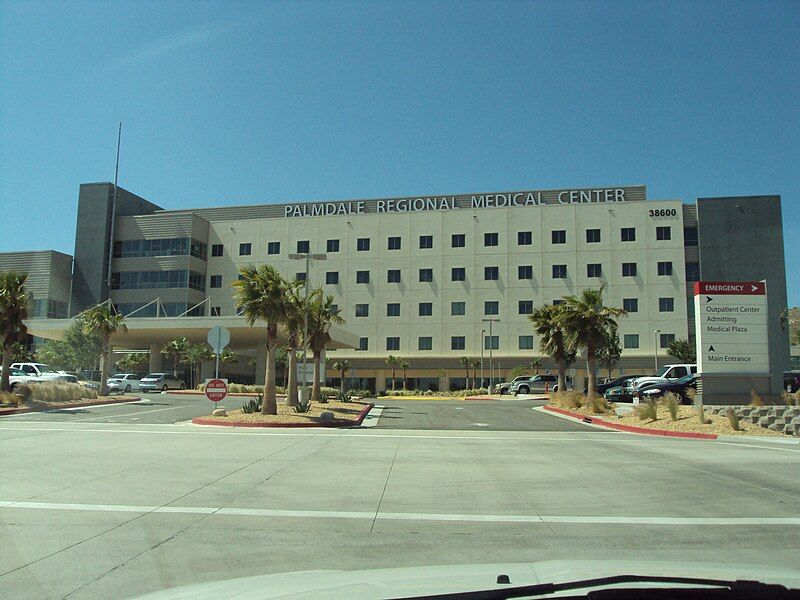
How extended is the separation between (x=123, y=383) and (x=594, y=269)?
46290 mm

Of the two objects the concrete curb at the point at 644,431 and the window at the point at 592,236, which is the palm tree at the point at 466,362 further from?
the concrete curb at the point at 644,431

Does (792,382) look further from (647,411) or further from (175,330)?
(175,330)

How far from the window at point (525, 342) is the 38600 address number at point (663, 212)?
1781cm

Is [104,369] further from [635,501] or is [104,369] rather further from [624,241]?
[624,241]

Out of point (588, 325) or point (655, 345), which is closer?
point (588, 325)

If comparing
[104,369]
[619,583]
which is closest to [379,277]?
[104,369]

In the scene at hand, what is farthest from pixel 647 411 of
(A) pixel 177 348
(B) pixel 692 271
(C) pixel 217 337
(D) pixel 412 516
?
(B) pixel 692 271

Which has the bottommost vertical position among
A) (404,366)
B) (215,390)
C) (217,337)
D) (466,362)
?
(215,390)

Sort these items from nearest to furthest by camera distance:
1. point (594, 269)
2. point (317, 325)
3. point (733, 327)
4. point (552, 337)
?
point (733, 327) < point (317, 325) < point (552, 337) < point (594, 269)

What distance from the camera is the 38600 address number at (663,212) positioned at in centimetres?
6850

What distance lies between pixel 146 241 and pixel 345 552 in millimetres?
76092

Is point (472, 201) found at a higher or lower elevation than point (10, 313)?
higher

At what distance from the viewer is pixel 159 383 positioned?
5200 cm

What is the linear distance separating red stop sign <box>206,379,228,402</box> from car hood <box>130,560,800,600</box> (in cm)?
2172
